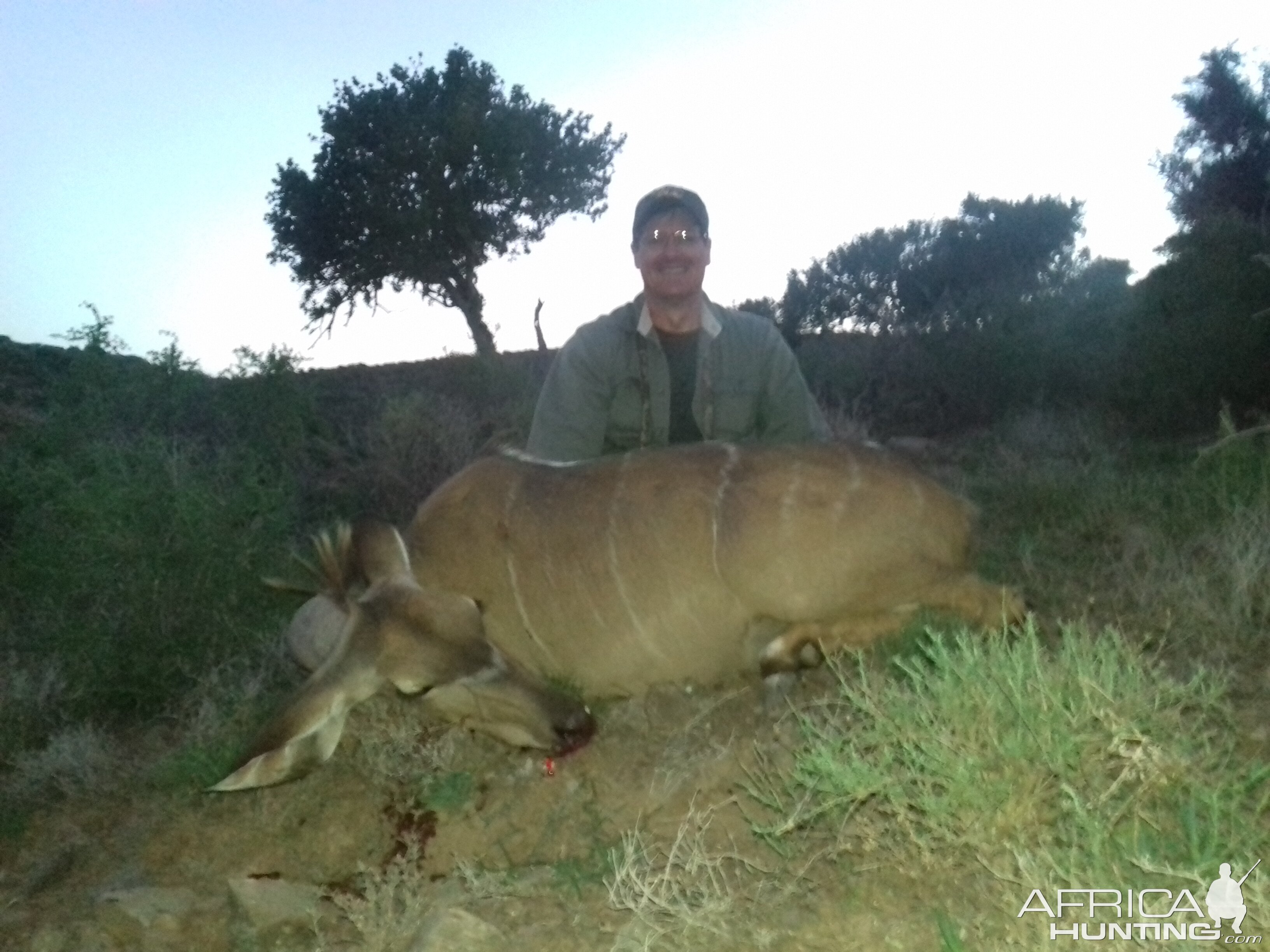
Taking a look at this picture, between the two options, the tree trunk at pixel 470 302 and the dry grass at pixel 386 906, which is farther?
the tree trunk at pixel 470 302

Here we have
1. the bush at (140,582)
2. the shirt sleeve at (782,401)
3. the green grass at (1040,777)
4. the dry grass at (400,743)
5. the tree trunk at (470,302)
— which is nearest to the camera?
the green grass at (1040,777)

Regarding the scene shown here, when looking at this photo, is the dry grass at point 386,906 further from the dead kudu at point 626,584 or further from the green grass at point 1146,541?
the green grass at point 1146,541

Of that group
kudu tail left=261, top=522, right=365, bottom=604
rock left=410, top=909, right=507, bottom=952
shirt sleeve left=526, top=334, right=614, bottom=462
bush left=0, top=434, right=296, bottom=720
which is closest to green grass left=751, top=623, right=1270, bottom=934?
rock left=410, top=909, right=507, bottom=952

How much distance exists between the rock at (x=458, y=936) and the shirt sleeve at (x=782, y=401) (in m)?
2.88

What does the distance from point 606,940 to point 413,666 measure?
1.38 metres

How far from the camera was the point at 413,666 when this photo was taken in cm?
372

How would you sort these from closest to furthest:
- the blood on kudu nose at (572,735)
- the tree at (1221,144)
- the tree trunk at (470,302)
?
1. the blood on kudu nose at (572,735)
2. the tree at (1221,144)
3. the tree trunk at (470,302)

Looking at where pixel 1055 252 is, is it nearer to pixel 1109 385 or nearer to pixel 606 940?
pixel 1109 385

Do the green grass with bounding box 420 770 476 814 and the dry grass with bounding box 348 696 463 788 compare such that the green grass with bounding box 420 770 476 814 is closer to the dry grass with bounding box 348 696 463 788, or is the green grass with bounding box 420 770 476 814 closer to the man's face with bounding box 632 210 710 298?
the dry grass with bounding box 348 696 463 788


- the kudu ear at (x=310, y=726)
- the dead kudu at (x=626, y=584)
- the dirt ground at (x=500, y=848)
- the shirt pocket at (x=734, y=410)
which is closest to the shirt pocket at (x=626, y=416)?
the shirt pocket at (x=734, y=410)

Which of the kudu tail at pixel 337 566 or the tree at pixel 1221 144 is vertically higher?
the tree at pixel 1221 144

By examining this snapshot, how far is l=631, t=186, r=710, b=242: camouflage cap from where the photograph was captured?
506 centimetres

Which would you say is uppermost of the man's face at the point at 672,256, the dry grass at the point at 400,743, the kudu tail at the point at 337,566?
the man's face at the point at 672,256

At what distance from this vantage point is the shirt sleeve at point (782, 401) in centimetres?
522
